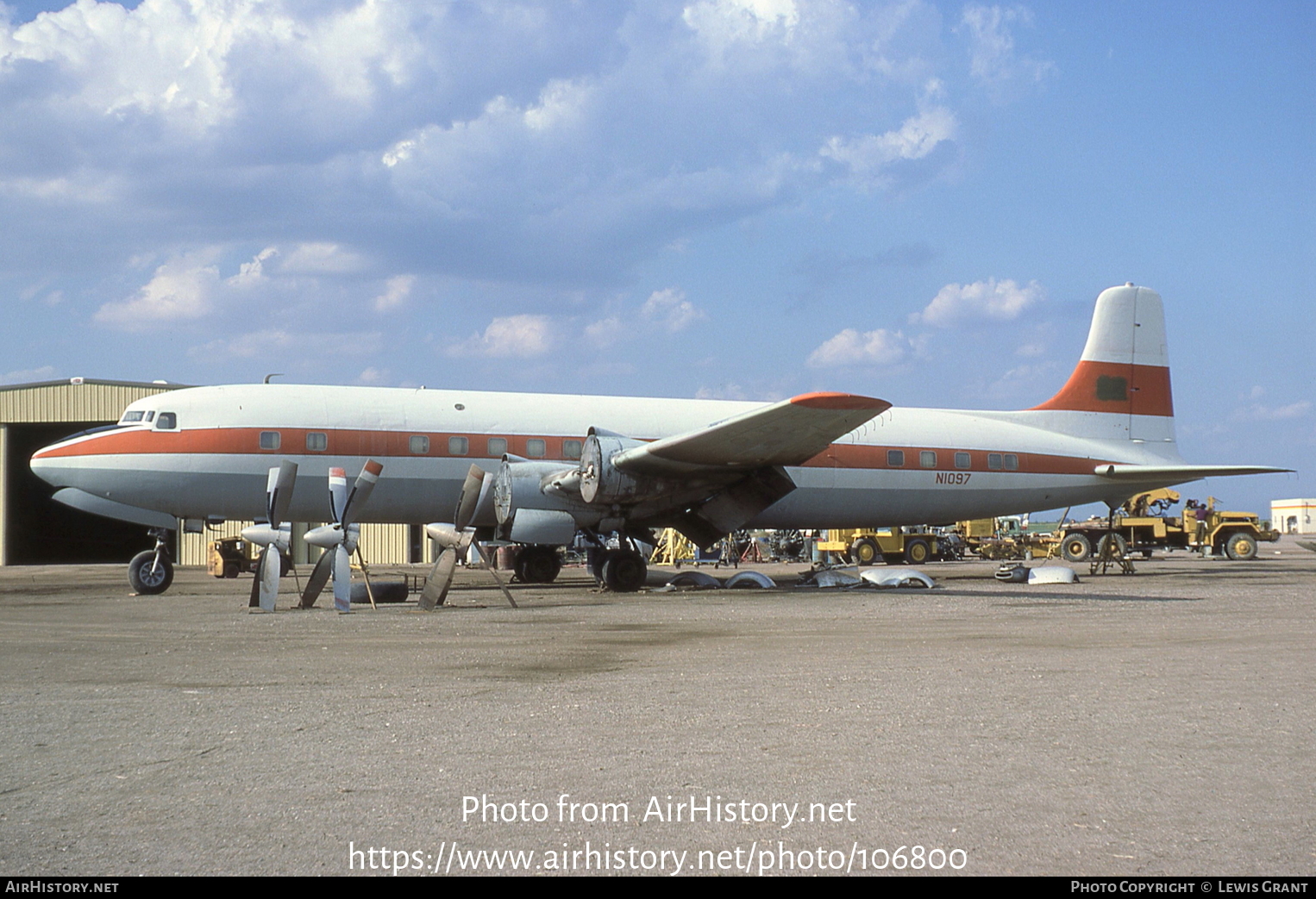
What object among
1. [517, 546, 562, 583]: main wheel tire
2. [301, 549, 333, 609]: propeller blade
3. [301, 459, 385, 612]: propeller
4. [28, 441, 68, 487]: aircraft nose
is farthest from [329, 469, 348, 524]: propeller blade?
[517, 546, 562, 583]: main wheel tire

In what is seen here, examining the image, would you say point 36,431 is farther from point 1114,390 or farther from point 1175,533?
point 1175,533

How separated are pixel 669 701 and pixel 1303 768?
3.63 m

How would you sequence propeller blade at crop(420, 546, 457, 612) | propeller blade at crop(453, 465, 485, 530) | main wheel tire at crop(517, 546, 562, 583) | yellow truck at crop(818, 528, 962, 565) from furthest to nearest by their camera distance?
yellow truck at crop(818, 528, 962, 565), main wheel tire at crop(517, 546, 562, 583), propeller blade at crop(453, 465, 485, 530), propeller blade at crop(420, 546, 457, 612)

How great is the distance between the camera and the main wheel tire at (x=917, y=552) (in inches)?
1415

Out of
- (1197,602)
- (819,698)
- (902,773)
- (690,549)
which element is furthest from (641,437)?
(690,549)

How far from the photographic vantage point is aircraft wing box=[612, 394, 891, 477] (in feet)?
50.4

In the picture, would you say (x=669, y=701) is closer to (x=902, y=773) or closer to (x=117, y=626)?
(x=902, y=773)

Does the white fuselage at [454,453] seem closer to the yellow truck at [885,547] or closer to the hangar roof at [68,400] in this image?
the yellow truck at [885,547]

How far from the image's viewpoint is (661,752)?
5273 millimetres

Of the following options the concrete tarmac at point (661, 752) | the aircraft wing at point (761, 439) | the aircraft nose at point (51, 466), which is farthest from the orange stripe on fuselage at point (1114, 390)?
the aircraft nose at point (51, 466)

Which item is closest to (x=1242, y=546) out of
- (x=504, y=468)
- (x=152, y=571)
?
(x=504, y=468)

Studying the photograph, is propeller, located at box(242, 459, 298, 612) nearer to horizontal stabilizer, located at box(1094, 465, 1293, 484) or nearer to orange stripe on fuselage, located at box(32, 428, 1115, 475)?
orange stripe on fuselage, located at box(32, 428, 1115, 475)

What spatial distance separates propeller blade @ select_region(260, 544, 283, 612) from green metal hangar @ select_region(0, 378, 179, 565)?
26.5 meters

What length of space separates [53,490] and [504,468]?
36.0 metres
